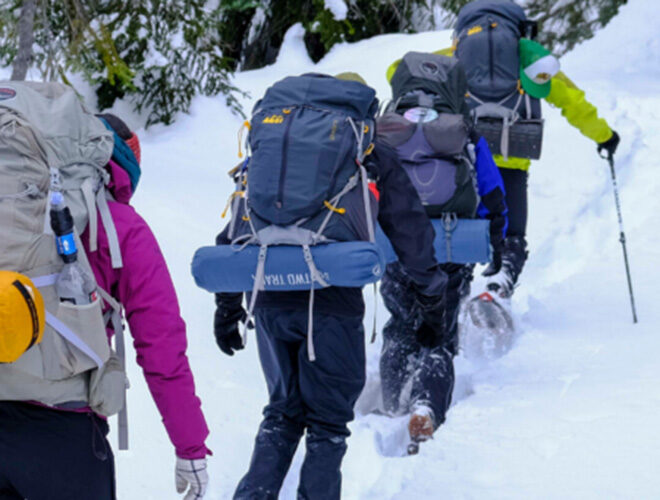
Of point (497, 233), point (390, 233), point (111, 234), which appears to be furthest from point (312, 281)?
point (497, 233)

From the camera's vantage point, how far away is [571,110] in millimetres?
6719

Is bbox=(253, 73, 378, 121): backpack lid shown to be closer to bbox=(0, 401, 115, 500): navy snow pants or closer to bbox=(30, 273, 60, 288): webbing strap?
bbox=(30, 273, 60, 288): webbing strap

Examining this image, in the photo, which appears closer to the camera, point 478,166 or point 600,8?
point 478,166

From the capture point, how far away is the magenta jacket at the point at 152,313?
2568 millimetres

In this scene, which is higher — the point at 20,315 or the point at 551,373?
the point at 20,315

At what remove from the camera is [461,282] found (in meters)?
5.41

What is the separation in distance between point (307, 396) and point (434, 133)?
5.89 feet

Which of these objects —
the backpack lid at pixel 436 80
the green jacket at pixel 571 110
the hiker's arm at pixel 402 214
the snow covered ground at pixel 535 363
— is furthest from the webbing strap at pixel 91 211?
the green jacket at pixel 571 110

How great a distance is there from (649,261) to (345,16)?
788 cm

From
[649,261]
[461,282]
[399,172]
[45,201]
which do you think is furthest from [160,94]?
[45,201]

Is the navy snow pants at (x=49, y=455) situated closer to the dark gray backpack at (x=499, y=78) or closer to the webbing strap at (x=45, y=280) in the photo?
the webbing strap at (x=45, y=280)

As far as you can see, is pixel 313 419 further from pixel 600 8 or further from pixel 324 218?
pixel 600 8

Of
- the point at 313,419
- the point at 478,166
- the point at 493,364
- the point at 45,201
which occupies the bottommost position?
the point at 493,364

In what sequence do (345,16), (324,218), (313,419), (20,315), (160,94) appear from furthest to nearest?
1. (345,16)
2. (160,94)
3. (313,419)
4. (324,218)
5. (20,315)
